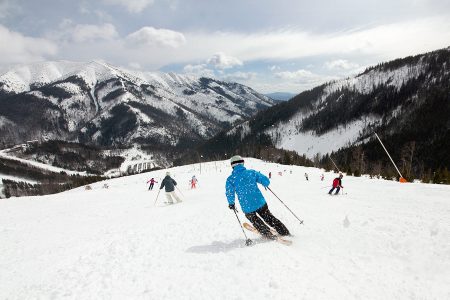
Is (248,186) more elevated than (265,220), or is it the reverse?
(248,186)

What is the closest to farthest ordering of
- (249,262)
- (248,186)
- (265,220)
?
(249,262) < (248,186) < (265,220)

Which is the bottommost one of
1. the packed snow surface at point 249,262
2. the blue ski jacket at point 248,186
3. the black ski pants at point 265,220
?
the packed snow surface at point 249,262

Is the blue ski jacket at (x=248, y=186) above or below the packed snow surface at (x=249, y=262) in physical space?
above

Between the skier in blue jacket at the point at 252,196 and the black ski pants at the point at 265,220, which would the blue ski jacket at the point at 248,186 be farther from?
the black ski pants at the point at 265,220

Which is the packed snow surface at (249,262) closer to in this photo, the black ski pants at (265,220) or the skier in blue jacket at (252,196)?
the black ski pants at (265,220)

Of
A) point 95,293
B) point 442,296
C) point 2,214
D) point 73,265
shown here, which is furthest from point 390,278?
point 2,214

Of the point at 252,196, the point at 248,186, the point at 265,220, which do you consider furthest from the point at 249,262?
the point at 248,186

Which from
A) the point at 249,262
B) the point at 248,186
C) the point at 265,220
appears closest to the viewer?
the point at 249,262

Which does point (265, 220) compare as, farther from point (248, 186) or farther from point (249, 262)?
point (249, 262)

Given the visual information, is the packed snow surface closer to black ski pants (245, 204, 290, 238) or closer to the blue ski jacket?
black ski pants (245, 204, 290, 238)

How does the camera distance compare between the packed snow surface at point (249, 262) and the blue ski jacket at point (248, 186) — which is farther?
the blue ski jacket at point (248, 186)

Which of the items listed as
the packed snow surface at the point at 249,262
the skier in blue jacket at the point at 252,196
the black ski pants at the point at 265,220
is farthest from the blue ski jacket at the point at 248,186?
the packed snow surface at the point at 249,262

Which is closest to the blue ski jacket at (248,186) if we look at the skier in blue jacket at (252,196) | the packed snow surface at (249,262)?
the skier in blue jacket at (252,196)

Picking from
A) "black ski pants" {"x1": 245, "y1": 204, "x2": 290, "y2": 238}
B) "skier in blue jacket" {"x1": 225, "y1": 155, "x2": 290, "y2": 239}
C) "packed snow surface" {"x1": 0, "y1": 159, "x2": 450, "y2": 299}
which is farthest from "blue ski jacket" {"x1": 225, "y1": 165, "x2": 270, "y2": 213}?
"packed snow surface" {"x1": 0, "y1": 159, "x2": 450, "y2": 299}
